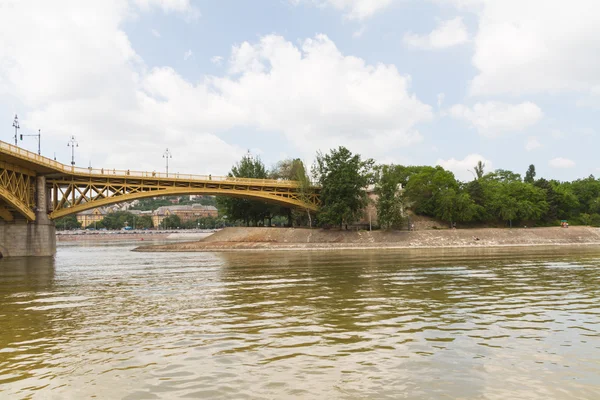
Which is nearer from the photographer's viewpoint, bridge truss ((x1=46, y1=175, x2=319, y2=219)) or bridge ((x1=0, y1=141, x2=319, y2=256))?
bridge ((x1=0, y1=141, x2=319, y2=256))

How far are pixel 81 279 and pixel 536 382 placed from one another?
29.1 metres

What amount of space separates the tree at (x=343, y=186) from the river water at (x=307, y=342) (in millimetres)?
53481

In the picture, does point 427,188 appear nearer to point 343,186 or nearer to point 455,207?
point 455,207

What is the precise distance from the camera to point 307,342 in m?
12.5

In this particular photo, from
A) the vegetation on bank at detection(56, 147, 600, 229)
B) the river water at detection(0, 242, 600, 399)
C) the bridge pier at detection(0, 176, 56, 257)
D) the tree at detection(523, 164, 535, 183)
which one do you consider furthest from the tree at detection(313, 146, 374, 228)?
the tree at detection(523, 164, 535, 183)

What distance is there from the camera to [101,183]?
6756cm

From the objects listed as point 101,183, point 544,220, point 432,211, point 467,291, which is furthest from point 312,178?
point 467,291

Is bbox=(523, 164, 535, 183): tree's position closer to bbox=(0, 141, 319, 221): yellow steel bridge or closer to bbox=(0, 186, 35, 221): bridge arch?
bbox=(0, 141, 319, 221): yellow steel bridge

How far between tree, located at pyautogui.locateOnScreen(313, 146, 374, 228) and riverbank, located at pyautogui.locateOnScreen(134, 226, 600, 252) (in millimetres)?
3003

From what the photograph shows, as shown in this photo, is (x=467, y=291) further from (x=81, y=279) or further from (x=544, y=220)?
(x=544, y=220)

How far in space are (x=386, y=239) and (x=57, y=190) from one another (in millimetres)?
50242

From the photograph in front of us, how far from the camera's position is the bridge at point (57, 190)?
176 ft

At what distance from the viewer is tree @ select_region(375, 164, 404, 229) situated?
250 ft

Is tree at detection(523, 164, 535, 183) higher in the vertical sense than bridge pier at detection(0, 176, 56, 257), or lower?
higher
